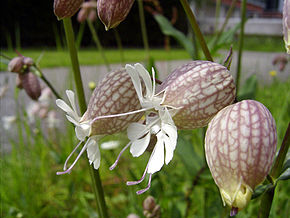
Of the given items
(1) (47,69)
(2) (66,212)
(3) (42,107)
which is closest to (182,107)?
(2) (66,212)

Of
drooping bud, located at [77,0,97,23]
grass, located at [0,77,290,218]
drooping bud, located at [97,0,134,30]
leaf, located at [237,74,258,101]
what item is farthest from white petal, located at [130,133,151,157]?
drooping bud, located at [77,0,97,23]

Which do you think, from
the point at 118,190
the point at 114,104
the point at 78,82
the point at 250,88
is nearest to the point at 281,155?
the point at 114,104

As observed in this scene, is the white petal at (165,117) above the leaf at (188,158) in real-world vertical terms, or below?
above

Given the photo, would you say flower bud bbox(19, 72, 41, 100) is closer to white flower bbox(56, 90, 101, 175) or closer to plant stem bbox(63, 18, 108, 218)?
plant stem bbox(63, 18, 108, 218)

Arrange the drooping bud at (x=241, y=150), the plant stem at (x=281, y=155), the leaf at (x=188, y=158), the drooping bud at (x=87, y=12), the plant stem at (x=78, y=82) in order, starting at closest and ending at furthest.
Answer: the drooping bud at (x=241, y=150) → the plant stem at (x=281, y=155) → the plant stem at (x=78, y=82) → the leaf at (x=188, y=158) → the drooping bud at (x=87, y=12)

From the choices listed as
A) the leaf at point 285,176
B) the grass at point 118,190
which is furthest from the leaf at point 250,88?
the leaf at point 285,176

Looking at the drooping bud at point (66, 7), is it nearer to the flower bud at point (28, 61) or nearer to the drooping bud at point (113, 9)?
the drooping bud at point (113, 9)
